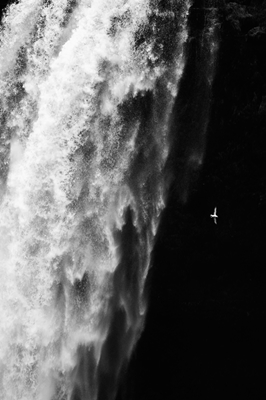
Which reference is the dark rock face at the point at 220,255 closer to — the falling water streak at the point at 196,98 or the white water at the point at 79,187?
the falling water streak at the point at 196,98

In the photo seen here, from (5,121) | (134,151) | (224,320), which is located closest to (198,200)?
(134,151)

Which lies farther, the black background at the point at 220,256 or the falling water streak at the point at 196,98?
the falling water streak at the point at 196,98

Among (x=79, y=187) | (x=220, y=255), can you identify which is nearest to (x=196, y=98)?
(x=79, y=187)

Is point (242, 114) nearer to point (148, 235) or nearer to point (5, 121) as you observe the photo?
point (148, 235)

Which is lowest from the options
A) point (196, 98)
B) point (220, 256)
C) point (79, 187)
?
point (220, 256)

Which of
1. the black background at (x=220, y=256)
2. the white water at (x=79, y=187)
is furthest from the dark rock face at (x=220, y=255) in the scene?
the white water at (x=79, y=187)

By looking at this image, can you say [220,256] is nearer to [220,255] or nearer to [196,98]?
[220,255]
